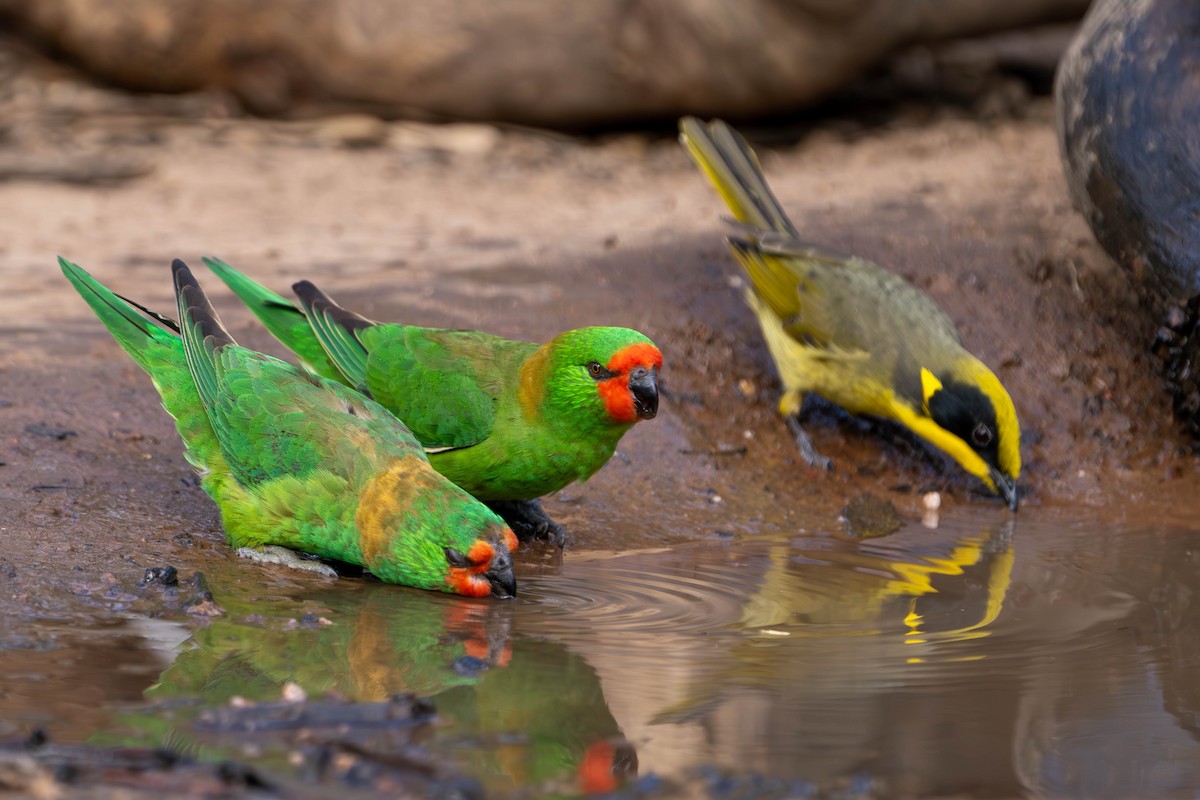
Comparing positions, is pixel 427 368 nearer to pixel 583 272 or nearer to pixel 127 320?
pixel 127 320

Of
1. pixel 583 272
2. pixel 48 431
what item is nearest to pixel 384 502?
pixel 48 431

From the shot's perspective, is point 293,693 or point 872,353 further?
point 872,353

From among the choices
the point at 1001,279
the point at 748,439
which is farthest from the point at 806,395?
the point at 1001,279

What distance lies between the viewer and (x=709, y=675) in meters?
3.57

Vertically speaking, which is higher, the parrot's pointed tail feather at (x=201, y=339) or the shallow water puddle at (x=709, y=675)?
the parrot's pointed tail feather at (x=201, y=339)

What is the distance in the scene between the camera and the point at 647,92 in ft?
33.5

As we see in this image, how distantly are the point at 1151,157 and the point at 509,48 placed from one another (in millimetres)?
5355

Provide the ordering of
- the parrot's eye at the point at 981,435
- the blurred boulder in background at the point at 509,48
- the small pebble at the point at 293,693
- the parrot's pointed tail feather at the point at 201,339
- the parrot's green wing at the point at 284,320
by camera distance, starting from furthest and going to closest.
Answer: the blurred boulder in background at the point at 509,48
the parrot's eye at the point at 981,435
the parrot's green wing at the point at 284,320
the parrot's pointed tail feather at the point at 201,339
the small pebble at the point at 293,693

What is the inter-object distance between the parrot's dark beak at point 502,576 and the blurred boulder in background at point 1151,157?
10.9 ft

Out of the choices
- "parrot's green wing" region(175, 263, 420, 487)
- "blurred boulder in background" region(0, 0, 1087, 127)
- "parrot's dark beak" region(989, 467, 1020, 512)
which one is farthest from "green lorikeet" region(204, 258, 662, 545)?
"blurred boulder in background" region(0, 0, 1087, 127)

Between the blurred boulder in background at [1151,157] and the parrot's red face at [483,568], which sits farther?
the blurred boulder in background at [1151,157]

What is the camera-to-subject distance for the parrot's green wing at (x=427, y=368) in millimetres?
4703

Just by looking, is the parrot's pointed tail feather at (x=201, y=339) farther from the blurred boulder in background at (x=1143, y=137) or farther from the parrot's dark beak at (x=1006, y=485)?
the blurred boulder in background at (x=1143, y=137)

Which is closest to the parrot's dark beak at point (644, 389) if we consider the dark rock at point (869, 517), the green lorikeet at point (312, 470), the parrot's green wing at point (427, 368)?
the parrot's green wing at point (427, 368)
